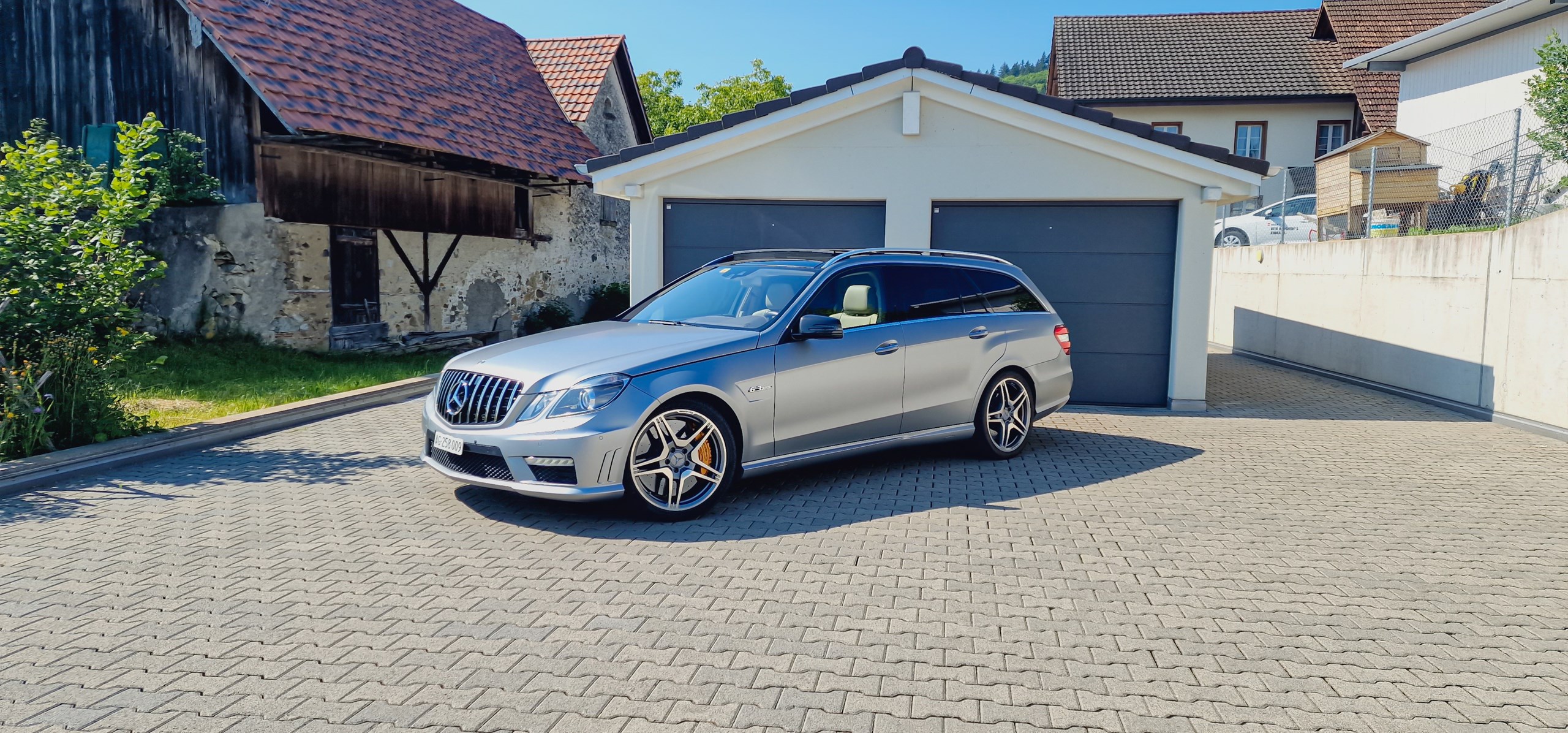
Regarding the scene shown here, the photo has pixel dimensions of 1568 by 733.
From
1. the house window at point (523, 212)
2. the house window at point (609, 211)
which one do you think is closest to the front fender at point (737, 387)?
the house window at point (523, 212)

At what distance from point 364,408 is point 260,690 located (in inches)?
310

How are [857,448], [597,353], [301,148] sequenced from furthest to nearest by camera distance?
Result: [301,148]
[857,448]
[597,353]

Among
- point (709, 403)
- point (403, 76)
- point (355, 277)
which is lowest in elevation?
point (709, 403)

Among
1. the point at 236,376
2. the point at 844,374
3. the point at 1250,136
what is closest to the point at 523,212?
the point at 236,376

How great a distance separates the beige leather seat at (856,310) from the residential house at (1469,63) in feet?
52.4

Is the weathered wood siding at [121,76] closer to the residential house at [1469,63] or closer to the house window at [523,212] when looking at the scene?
the house window at [523,212]

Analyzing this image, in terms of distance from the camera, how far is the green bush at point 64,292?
304 inches

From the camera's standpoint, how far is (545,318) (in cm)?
2192

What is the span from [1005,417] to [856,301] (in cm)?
182

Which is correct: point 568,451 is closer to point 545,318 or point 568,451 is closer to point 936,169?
point 936,169

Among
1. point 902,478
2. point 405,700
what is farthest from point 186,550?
point 902,478

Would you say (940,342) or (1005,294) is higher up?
(1005,294)

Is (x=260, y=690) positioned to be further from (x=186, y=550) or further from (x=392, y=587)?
(x=186, y=550)

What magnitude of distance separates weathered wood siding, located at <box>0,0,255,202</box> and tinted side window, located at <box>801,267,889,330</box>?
11582 mm
